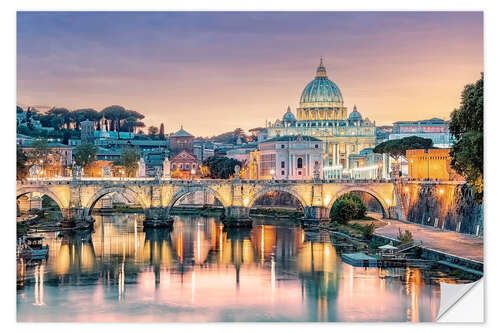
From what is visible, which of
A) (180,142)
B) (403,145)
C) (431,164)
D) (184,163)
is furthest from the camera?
(180,142)

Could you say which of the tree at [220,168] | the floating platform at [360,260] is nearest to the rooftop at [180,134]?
the tree at [220,168]

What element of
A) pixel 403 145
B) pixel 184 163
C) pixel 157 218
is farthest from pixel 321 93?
pixel 157 218

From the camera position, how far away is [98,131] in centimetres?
10619

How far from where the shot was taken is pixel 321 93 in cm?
11550

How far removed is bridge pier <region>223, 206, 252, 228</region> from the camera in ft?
171

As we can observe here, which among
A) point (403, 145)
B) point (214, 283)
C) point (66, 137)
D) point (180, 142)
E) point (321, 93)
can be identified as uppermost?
point (321, 93)

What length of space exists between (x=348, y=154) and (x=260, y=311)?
280 ft

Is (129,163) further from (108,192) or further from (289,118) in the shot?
(289,118)

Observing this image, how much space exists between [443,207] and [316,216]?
11189mm

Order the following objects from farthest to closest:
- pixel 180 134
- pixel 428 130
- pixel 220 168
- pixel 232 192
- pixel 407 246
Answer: pixel 180 134 < pixel 428 130 < pixel 220 168 < pixel 232 192 < pixel 407 246

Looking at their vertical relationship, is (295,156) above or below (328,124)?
below

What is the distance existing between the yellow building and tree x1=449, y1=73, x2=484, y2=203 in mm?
15099

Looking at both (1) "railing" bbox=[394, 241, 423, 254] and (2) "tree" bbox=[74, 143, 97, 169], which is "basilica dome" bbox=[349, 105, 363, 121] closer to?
(2) "tree" bbox=[74, 143, 97, 169]

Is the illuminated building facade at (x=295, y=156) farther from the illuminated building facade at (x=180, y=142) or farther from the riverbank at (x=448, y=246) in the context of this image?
the riverbank at (x=448, y=246)
